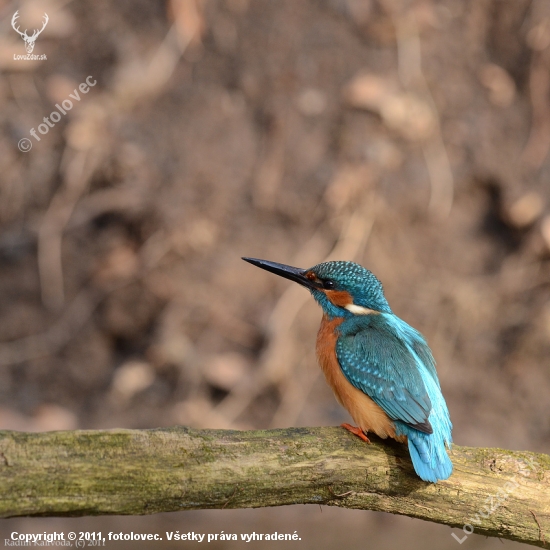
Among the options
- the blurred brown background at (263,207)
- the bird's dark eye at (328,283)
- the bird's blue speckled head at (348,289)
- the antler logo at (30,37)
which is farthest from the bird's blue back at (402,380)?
the antler logo at (30,37)

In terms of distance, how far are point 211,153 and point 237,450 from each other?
14.5 ft

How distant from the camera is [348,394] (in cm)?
315

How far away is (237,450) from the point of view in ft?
8.16

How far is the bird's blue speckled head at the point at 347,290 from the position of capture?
3.50 m

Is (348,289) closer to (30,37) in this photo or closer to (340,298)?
(340,298)

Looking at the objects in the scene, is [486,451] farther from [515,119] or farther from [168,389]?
[515,119]

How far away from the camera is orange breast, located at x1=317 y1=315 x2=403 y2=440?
2.91m

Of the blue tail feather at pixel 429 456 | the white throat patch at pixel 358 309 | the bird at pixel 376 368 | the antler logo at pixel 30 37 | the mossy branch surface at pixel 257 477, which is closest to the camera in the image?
the mossy branch surface at pixel 257 477

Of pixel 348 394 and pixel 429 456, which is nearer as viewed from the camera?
pixel 429 456

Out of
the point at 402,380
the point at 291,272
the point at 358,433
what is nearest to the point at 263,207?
the point at 291,272

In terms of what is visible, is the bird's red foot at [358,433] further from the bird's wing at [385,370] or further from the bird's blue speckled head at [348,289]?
the bird's blue speckled head at [348,289]

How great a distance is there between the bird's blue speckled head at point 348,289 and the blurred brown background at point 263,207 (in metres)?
2.48

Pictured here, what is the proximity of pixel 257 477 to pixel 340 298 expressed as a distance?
1.28 meters

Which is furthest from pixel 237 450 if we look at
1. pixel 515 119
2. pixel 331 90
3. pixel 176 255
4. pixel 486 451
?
pixel 515 119
